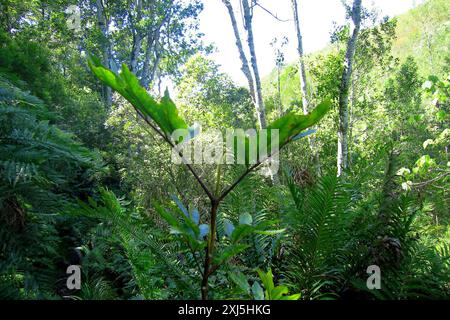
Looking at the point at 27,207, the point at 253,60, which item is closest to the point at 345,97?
the point at 253,60

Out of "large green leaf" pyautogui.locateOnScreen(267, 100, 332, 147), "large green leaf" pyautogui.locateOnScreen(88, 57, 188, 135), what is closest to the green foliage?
"large green leaf" pyautogui.locateOnScreen(88, 57, 188, 135)

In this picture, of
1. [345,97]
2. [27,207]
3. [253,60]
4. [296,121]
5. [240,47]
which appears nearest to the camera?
[296,121]

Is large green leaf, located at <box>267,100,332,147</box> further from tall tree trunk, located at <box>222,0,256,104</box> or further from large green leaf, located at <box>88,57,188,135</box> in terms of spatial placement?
tall tree trunk, located at <box>222,0,256,104</box>

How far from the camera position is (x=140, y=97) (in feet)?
1.82

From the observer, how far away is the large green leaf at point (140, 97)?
544 millimetres

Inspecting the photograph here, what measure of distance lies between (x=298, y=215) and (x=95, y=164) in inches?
26.1

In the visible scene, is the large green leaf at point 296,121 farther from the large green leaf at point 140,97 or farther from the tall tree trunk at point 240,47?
the tall tree trunk at point 240,47

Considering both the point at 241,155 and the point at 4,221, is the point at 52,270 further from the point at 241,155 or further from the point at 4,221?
the point at 241,155

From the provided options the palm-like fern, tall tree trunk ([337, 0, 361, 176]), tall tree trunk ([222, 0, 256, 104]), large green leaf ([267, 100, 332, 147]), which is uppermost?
tall tree trunk ([222, 0, 256, 104])

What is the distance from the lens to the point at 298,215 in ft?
3.52

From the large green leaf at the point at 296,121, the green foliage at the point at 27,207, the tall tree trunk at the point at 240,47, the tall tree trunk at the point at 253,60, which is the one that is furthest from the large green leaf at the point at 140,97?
the tall tree trunk at the point at 240,47

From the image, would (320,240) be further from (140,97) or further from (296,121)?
(140,97)

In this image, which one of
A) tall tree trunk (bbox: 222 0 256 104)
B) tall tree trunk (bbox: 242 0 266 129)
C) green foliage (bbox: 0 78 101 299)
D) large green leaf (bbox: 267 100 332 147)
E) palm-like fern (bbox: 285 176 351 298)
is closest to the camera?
large green leaf (bbox: 267 100 332 147)

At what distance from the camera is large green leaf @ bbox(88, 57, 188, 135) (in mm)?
544
